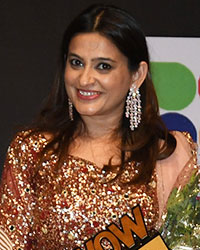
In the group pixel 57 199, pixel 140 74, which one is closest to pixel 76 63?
pixel 140 74

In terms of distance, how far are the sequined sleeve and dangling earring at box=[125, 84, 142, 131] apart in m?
0.35

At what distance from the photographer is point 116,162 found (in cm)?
208

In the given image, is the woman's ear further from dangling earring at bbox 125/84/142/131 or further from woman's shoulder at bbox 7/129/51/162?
woman's shoulder at bbox 7/129/51/162

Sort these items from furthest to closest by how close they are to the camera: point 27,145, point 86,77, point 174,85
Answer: point 174,85
point 27,145
point 86,77

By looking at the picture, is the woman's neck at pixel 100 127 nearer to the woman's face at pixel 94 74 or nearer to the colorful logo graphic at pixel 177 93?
the woman's face at pixel 94 74

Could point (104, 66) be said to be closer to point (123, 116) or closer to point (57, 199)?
point (123, 116)

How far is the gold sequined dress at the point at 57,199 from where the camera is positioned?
199cm

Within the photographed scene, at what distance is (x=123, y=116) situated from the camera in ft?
7.06

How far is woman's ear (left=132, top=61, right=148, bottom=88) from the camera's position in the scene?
6.91 feet

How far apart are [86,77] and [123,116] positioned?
25 centimetres

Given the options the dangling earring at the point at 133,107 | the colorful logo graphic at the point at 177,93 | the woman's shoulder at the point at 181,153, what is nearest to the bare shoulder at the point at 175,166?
the woman's shoulder at the point at 181,153

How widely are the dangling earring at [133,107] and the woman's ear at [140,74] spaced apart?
0.06 feet

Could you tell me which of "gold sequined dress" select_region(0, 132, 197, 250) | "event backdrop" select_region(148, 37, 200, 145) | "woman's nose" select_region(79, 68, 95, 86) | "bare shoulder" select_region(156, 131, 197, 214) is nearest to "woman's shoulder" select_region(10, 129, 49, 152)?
"gold sequined dress" select_region(0, 132, 197, 250)

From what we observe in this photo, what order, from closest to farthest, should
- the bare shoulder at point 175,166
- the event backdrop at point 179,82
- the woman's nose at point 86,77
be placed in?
the woman's nose at point 86,77, the bare shoulder at point 175,166, the event backdrop at point 179,82
